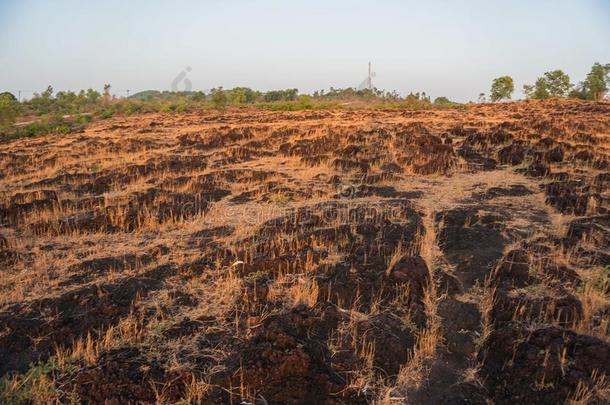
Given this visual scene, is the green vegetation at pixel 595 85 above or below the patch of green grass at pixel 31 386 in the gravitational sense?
above

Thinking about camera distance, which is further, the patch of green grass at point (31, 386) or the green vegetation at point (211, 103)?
the green vegetation at point (211, 103)

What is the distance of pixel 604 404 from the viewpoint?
9.10 feet

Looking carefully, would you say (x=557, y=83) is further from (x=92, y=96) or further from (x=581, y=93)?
(x=92, y=96)

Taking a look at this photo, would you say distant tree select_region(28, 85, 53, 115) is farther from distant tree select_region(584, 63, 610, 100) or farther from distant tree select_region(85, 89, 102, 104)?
distant tree select_region(584, 63, 610, 100)

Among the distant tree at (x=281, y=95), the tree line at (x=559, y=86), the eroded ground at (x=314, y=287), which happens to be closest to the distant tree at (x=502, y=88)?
the tree line at (x=559, y=86)

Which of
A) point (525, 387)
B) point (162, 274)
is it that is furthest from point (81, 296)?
point (525, 387)

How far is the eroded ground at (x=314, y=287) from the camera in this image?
3088mm

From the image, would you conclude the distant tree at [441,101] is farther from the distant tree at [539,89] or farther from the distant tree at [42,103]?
the distant tree at [42,103]

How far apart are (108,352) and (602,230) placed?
6043 mm

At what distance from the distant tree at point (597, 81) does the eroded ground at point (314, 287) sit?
31.8 metres

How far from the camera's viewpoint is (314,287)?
4.22 meters

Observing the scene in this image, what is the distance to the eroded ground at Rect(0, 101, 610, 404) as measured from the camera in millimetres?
3088

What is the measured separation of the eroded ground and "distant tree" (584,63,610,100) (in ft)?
104

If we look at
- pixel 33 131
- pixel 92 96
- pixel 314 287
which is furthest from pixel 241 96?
pixel 314 287
